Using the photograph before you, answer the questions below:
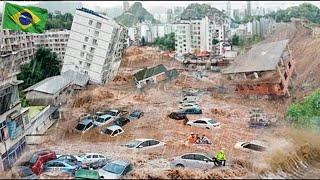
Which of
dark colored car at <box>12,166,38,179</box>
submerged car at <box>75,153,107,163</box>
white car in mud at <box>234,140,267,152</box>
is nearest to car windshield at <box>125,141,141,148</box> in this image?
submerged car at <box>75,153,107,163</box>

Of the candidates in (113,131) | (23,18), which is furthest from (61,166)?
(113,131)

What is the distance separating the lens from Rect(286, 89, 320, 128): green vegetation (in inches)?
691

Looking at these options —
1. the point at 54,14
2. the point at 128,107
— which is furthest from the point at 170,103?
the point at 54,14

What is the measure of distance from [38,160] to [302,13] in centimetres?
6350

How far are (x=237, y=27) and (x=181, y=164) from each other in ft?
227

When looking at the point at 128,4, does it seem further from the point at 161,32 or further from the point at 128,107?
the point at 128,107

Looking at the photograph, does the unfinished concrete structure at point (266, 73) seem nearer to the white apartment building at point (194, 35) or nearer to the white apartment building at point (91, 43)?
the white apartment building at point (91, 43)

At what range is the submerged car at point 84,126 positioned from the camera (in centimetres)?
1955

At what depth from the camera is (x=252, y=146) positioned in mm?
15539

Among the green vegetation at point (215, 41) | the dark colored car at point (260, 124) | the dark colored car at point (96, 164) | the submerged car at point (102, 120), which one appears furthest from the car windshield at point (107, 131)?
the green vegetation at point (215, 41)

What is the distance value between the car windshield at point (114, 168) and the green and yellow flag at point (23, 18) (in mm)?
5506

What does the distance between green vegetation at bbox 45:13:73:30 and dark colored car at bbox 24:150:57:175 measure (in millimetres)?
39888

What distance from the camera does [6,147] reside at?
14.2m

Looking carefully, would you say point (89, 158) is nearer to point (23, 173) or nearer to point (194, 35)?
point (23, 173)
